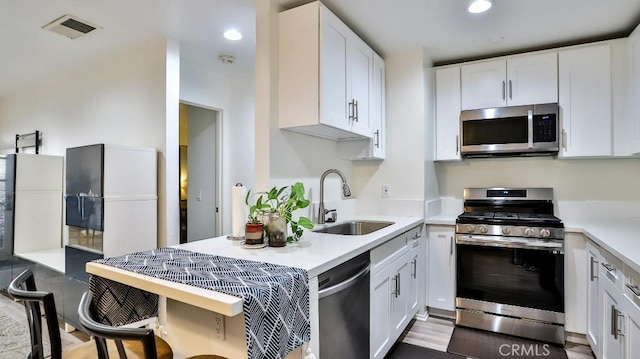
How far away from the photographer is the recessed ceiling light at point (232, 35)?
8.90 feet

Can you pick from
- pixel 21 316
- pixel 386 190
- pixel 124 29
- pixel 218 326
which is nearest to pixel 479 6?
pixel 386 190

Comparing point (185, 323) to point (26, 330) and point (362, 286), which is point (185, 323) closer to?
point (362, 286)

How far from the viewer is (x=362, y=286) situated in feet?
5.93

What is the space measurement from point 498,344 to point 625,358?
37.6 inches

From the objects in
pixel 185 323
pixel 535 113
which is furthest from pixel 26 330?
pixel 535 113

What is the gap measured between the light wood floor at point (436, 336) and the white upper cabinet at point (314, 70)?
1.65 metres

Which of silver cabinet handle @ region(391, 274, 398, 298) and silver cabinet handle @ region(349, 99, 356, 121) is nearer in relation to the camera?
silver cabinet handle @ region(391, 274, 398, 298)

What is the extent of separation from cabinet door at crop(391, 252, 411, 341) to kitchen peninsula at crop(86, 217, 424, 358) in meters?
0.61

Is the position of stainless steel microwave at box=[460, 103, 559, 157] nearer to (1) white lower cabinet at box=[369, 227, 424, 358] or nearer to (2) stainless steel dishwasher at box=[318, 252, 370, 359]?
(1) white lower cabinet at box=[369, 227, 424, 358]

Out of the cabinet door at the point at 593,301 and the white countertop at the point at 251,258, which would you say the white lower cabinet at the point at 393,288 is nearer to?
the white countertop at the point at 251,258

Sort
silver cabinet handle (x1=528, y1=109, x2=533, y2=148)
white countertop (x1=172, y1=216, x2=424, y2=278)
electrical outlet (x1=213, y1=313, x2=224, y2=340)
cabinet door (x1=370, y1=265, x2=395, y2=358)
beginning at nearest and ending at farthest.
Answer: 1. electrical outlet (x1=213, y1=313, x2=224, y2=340)
2. white countertop (x1=172, y1=216, x2=424, y2=278)
3. cabinet door (x1=370, y1=265, x2=395, y2=358)
4. silver cabinet handle (x1=528, y1=109, x2=533, y2=148)

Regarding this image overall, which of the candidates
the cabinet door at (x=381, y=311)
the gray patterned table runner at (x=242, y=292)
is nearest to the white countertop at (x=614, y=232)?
the cabinet door at (x=381, y=311)

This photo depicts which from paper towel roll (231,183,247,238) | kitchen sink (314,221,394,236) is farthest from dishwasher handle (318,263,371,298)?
kitchen sink (314,221,394,236)

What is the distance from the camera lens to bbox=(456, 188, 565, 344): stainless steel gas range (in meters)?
2.54
